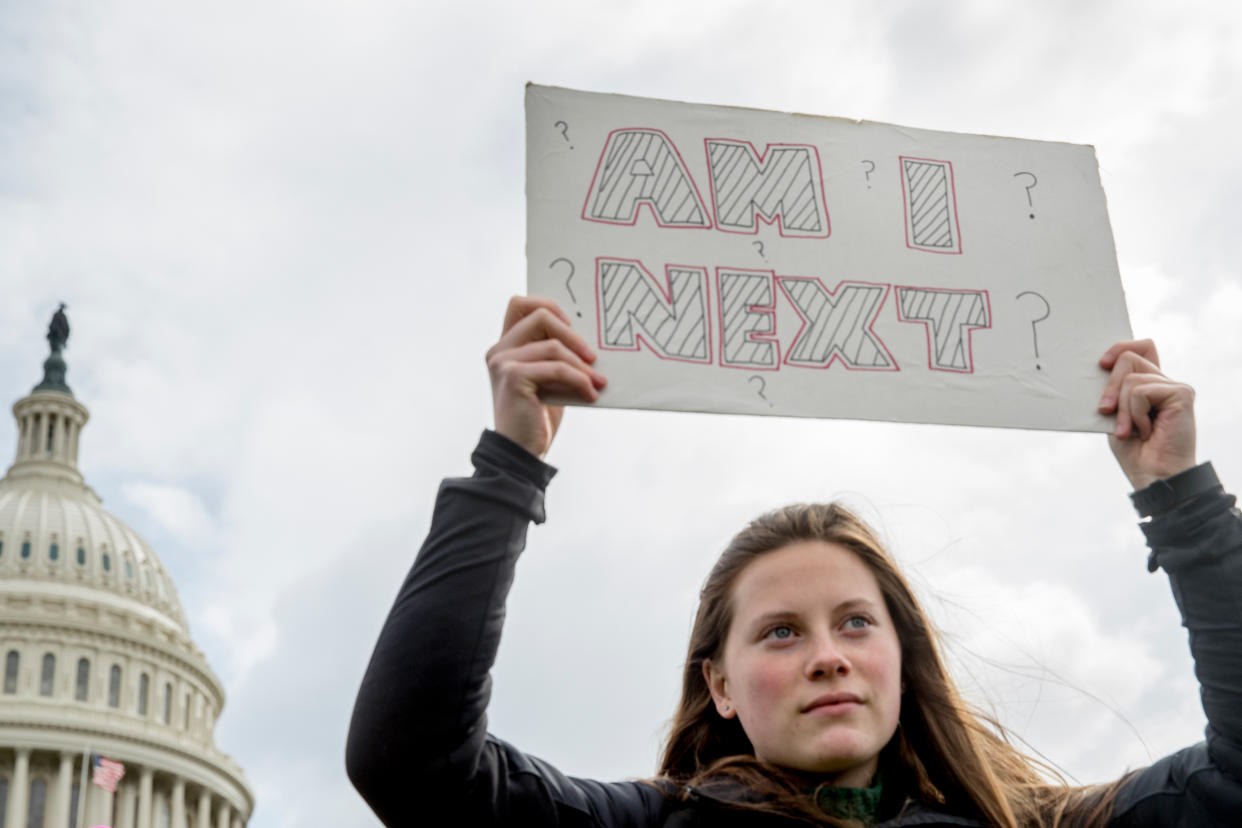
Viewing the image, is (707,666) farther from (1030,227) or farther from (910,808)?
(1030,227)

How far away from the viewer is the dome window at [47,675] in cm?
6519

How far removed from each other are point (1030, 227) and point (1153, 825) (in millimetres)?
1529

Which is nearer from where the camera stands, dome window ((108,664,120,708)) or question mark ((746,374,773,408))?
question mark ((746,374,773,408))

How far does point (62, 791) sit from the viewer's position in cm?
6247

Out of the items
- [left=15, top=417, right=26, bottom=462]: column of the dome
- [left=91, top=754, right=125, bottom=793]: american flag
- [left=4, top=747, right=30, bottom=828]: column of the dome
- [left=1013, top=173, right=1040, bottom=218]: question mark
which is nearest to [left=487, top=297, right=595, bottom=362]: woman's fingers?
[left=1013, top=173, right=1040, bottom=218]: question mark

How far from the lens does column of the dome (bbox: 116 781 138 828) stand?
6469 cm

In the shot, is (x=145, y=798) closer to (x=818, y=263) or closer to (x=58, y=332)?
(x=58, y=332)

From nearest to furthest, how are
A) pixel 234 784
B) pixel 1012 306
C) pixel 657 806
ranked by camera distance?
pixel 657 806 → pixel 1012 306 → pixel 234 784

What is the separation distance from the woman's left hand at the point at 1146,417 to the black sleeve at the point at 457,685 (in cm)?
131

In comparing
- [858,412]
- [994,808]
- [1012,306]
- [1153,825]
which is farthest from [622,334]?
[1153,825]

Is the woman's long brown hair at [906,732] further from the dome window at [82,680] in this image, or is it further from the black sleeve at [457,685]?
A: the dome window at [82,680]

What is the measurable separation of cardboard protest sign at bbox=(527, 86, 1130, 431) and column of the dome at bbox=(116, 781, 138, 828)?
6646cm

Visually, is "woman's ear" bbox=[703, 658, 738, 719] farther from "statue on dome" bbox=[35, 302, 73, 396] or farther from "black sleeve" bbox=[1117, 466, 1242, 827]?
"statue on dome" bbox=[35, 302, 73, 396]

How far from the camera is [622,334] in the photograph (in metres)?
3.42
